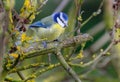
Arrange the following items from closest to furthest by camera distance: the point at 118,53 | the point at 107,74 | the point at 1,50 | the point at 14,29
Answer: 1. the point at 1,50
2. the point at 14,29
3. the point at 118,53
4. the point at 107,74

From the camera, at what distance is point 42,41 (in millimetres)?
1384

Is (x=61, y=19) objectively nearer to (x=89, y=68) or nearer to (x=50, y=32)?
(x=50, y=32)

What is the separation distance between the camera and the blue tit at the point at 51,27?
1.94 m

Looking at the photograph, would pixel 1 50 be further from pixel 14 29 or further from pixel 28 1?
pixel 28 1

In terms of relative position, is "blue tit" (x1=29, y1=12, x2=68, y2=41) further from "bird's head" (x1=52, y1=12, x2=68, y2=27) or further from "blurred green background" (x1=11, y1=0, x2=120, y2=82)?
"blurred green background" (x1=11, y1=0, x2=120, y2=82)

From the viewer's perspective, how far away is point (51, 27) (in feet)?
7.11

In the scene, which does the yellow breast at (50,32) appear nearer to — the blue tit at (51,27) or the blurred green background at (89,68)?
the blue tit at (51,27)

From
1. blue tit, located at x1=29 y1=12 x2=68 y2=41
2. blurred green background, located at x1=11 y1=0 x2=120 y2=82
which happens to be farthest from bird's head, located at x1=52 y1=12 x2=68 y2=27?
blurred green background, located at x1=11 y1=0 x2=120 y2=82

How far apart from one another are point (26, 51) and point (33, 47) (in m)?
0.04

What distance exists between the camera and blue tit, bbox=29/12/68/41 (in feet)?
6.36

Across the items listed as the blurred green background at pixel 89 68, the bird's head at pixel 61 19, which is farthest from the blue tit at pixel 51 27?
the blurred green background at pixel 89 68

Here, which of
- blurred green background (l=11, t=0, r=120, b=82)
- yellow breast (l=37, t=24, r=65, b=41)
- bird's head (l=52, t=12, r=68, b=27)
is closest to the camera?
yellow breast (l=37, t=24, r=65, b=41)

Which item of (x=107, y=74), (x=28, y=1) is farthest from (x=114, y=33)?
(x=107, y=74)

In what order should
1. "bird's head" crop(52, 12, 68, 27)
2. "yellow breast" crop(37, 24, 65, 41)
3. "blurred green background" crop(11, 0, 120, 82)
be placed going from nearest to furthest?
"yellow breast" crop(37, 24, 65, 41), "bird's head" crop(52, 12, 68, 27), "blurred green background" crop(11, 0, 120, 82)
